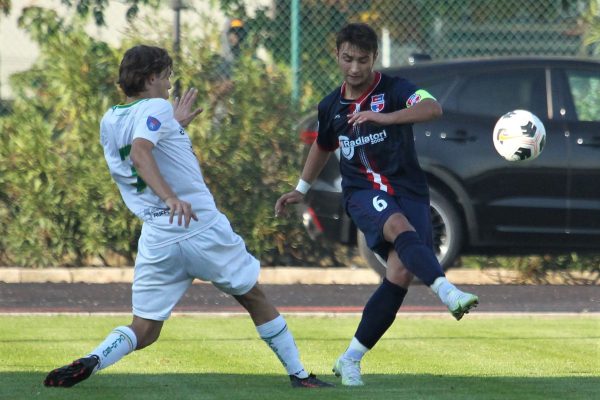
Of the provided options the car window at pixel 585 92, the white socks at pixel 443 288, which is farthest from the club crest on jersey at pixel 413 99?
the car window at pixel 585 92

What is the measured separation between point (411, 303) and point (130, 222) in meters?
3.05

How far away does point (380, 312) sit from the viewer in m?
6.86

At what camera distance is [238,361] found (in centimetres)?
806

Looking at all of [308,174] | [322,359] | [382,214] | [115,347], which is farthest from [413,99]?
[322,359]

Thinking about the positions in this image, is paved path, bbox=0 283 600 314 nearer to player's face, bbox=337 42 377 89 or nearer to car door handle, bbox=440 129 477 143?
car door handle, bbox=440 129 477 143

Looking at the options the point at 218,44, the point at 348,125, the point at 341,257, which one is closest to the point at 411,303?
the point at 341,257

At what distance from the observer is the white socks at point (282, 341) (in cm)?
675

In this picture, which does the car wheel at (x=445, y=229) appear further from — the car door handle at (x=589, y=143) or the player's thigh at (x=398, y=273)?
the player's thigh at (x=398, y=273)

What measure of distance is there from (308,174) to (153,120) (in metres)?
1.25

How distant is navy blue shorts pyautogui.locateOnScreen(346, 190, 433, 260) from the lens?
683cm

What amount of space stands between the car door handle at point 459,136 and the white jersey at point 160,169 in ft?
19.3

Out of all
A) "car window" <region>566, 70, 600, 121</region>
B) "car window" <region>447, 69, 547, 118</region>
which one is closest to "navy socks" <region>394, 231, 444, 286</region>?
"car window" <region>447, 69, 547, 118</region>

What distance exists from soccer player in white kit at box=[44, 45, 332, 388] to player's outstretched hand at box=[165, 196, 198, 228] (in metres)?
0.27

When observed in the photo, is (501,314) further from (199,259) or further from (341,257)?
(199,259)
